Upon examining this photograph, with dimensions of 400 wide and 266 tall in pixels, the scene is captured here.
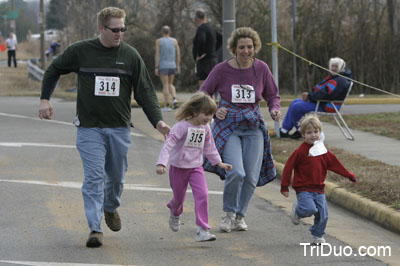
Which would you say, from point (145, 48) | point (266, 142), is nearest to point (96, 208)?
point (266, 142)

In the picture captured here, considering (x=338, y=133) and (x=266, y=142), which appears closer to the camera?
(x=266, y=142)

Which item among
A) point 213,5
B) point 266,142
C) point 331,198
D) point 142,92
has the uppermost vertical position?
point 213,5

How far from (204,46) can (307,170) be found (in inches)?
386

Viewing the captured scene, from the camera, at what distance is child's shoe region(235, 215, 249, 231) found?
7684 millimetres

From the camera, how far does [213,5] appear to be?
25.0 m

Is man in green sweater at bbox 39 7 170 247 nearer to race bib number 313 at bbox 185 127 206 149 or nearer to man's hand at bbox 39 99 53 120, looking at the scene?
man's hand at bbox 39 99 53 120

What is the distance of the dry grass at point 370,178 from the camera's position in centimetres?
858

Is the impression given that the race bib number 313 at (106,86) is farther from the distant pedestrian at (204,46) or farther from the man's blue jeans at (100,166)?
the distant pedestrian at (204,46)

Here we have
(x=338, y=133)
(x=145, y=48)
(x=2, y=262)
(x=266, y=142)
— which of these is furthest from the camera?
(x=145, y=48)

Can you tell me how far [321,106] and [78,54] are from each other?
6899 mm

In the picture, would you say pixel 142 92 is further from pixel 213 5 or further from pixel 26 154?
pixel 213 5

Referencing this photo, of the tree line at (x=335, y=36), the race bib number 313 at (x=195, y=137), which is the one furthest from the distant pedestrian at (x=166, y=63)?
the race bib number 313 at (x=195, y=137)

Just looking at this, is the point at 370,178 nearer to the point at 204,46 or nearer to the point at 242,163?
the point at 242,163

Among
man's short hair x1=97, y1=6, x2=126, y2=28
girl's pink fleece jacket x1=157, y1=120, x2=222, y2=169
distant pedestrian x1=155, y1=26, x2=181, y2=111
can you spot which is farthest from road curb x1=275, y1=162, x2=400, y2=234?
distant pedestrian x1=155, y1=26, x2=181, y2=111
